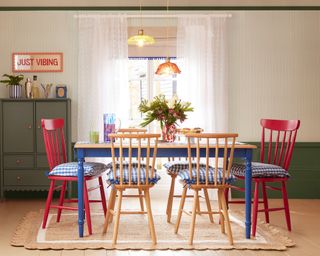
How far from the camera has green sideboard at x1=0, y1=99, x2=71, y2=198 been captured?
6168 millimetres

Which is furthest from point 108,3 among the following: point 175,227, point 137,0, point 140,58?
point 175,227

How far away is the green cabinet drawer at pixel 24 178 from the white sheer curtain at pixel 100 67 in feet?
2.29

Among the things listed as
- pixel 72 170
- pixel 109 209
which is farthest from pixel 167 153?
pixel 72 170

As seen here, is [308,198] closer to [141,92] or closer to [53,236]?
[141,92]

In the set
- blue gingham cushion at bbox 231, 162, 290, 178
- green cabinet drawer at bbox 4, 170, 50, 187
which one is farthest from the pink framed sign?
blue gingham cushion at bbox 231, 162, 290, 178

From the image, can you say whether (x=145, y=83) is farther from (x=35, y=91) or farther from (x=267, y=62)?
(x=267, y=62)

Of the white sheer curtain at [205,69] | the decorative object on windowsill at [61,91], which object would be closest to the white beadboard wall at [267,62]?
the white sheer curtain at [205,69]

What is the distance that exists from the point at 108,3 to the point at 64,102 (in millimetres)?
1383

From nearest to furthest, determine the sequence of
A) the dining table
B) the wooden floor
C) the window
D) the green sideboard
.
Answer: the wooden floor
the dining table
the green sideboard
the window

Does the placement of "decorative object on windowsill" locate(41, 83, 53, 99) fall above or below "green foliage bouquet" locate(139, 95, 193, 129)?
above

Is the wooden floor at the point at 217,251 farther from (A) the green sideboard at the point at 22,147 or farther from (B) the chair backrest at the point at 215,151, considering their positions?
(B) the chair backrest at the point at 215,151

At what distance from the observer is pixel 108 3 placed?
645 centimetres

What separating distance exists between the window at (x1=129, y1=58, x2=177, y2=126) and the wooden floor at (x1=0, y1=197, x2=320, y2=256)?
1.33 meters

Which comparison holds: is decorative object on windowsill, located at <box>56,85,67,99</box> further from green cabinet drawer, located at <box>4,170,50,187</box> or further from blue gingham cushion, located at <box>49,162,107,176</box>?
blue gingham cushion, located at <box>49,162,107,176</box>
